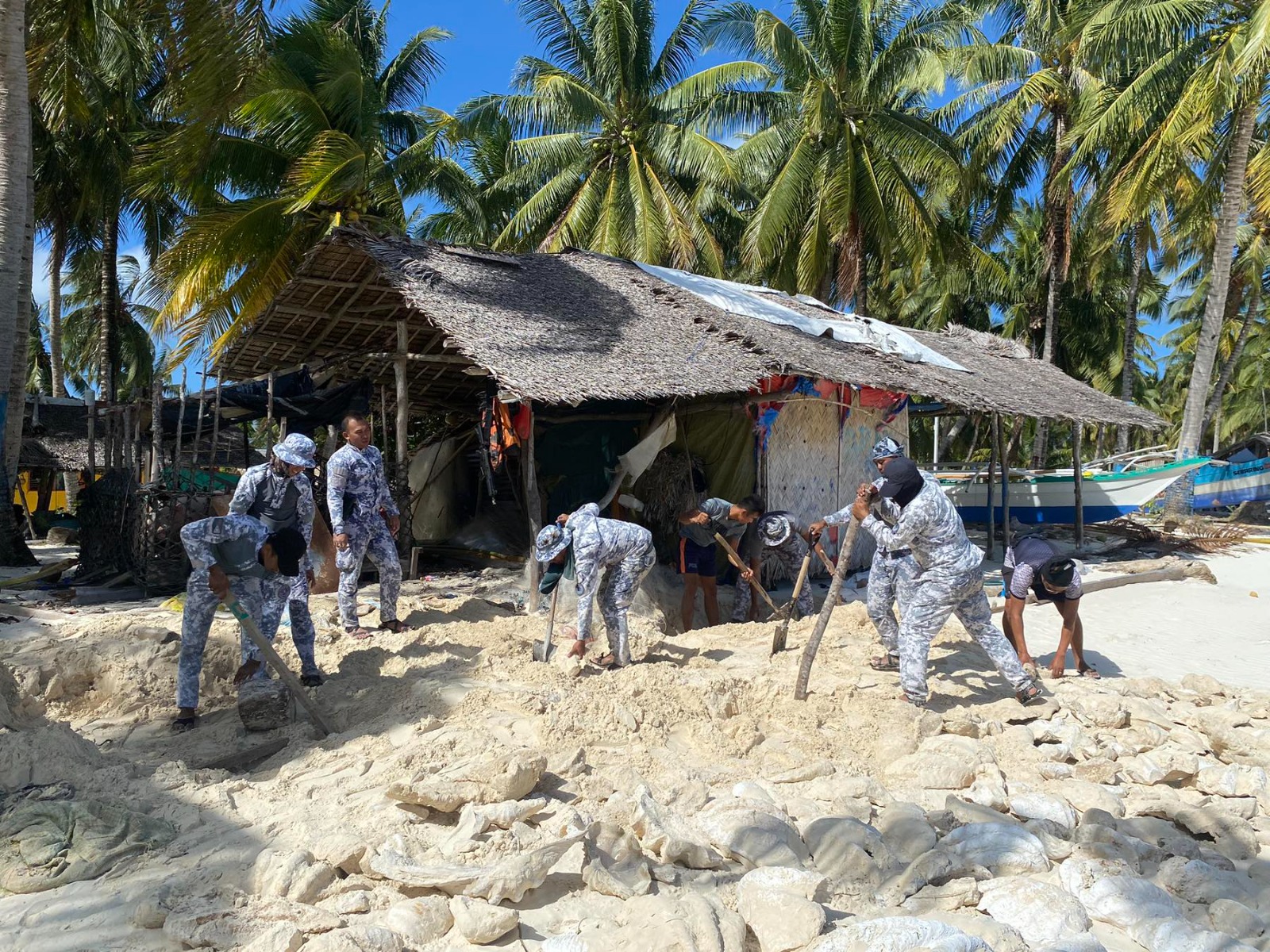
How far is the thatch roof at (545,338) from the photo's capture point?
26.5 feet

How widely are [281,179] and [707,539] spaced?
10.5 meters

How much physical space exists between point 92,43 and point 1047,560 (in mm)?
13304

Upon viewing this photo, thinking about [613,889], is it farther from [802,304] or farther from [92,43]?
[92,43]

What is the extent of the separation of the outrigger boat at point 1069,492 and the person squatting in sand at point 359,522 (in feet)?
35.9

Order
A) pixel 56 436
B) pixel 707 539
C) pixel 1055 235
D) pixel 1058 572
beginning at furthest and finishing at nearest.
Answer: pixel 1055 235 < pixel 56 436 < pixel 707 539 < pixel 1058 572

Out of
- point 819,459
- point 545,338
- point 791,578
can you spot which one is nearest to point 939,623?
point 545,338

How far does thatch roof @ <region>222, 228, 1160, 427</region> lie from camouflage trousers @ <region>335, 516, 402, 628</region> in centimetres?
157

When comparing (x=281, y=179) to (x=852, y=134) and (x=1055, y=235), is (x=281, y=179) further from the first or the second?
(x=1055, y=235)

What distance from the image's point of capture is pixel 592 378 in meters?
7.92

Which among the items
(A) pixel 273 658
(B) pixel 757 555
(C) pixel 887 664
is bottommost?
(C) pixel 887 664

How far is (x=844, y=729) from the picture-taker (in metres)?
4.86

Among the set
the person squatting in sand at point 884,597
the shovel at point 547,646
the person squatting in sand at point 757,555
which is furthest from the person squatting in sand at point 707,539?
the shovel at point 547,646

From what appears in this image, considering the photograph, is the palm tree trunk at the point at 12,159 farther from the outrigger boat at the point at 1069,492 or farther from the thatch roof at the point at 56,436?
the outrigger boat at the point at 1069,492

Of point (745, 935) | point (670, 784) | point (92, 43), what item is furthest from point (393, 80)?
point (745, 935)
